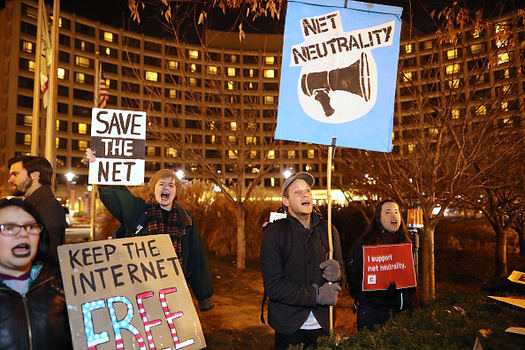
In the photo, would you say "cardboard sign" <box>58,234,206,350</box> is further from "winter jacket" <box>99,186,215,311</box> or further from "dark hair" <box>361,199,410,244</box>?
"dark hair" <box>361,199,410,244</box>

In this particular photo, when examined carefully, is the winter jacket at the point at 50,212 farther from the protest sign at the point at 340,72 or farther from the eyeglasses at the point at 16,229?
the protest sign at the point at 340,72

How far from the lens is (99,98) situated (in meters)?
14.1

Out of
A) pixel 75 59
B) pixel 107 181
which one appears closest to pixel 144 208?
pixel 107 181

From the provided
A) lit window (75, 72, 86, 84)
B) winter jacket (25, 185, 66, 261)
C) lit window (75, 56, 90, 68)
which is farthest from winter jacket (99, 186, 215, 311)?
lit window (75, 56, 90, 68)

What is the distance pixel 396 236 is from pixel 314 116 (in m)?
1.67

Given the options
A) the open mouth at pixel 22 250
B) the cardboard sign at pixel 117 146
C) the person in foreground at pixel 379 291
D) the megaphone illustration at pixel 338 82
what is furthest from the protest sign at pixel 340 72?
the cardboard sign at pixel 117 146

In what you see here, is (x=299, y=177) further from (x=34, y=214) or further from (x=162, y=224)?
(x=34, y=214)

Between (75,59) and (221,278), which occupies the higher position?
(75,59)

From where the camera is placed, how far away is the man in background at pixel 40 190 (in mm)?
3617

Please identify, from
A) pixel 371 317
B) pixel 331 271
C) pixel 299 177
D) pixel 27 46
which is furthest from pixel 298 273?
pixel 27 46

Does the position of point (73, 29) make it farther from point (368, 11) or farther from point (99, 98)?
point (368, 11)

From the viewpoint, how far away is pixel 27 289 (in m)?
2.09

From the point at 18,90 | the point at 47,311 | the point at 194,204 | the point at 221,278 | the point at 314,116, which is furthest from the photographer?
the point at 18,90

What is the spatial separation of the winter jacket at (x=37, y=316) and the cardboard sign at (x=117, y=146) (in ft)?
7.17
